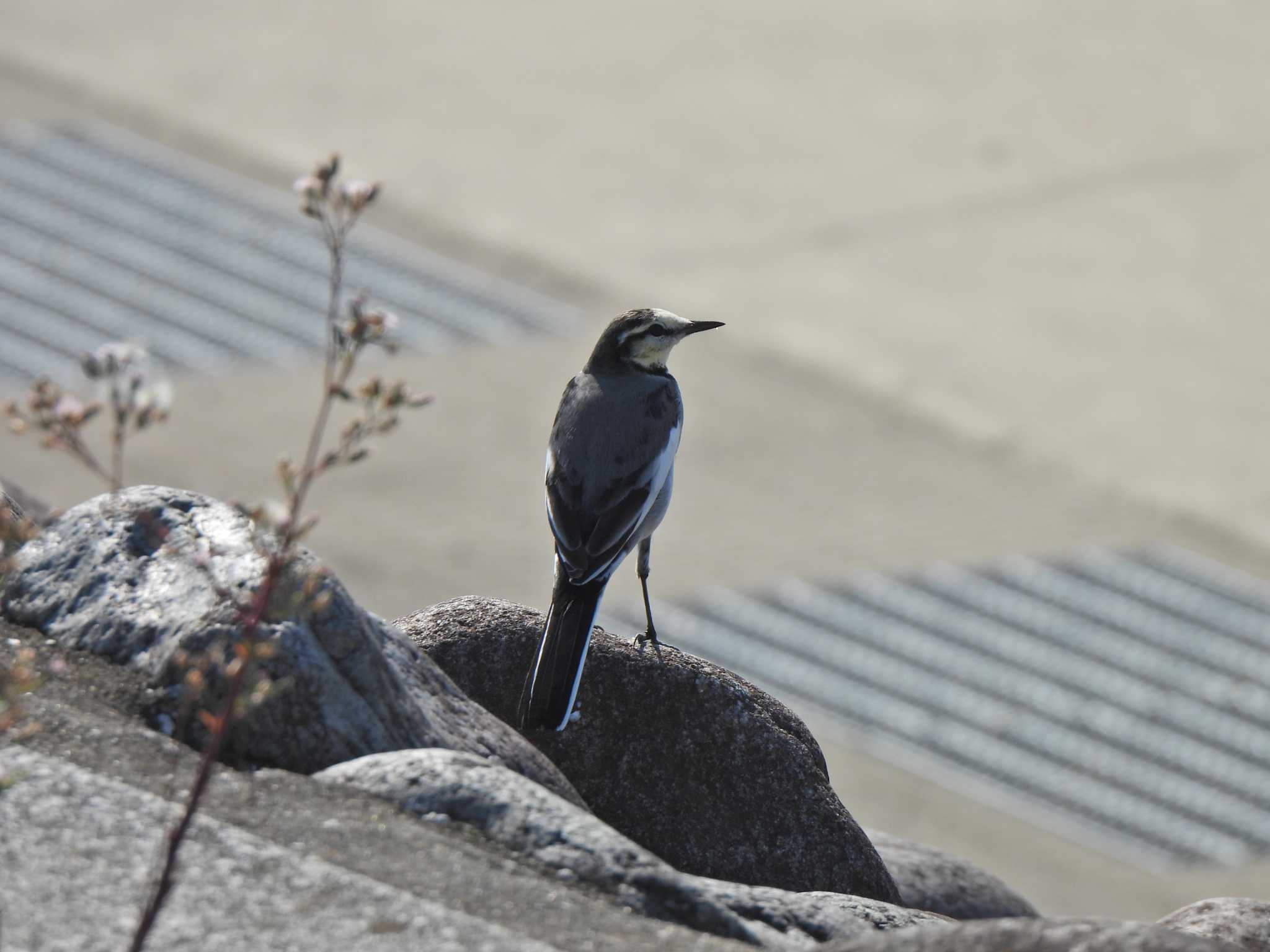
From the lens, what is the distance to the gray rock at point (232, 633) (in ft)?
14.4

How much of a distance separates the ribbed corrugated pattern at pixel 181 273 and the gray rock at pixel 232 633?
1066cm

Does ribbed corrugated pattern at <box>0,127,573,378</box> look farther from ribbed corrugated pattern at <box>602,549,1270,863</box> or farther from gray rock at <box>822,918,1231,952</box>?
gray rock at <box>822,918,1231,952</box>

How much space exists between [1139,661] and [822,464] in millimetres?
2987

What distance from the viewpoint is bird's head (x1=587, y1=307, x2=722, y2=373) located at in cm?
664

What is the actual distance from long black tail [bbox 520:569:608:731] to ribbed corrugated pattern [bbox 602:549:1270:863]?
6.36 meters

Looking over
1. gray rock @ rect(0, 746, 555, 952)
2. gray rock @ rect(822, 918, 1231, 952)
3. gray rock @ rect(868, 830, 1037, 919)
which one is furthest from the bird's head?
gray rock @ rect(822, 918, 1231, 952)

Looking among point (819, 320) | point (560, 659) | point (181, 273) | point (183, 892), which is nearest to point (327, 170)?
point (183, 892)

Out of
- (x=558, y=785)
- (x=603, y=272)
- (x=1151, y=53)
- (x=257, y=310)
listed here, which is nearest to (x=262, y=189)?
(x=257, y=310)

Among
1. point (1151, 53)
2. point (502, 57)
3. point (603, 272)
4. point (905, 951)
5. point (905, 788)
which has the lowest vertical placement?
point (905, 788)

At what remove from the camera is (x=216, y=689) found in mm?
4332

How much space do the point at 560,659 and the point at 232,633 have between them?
128 cm

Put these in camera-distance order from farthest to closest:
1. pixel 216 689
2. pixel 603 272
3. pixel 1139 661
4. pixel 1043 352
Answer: pixel 603 272 → pixel 1043 352 → pixel 1139 661 → pixel 216 689

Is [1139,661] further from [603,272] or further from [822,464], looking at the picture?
[603,272]

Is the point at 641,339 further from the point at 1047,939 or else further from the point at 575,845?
the point at 1047,939
